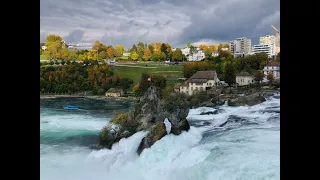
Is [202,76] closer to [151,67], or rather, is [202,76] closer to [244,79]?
[244,79]

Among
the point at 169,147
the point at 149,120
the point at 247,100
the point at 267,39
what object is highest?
the point at 267,39

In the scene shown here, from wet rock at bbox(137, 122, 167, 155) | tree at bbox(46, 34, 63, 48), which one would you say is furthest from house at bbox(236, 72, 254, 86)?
tree at bbox(46, 34, 63, 48)

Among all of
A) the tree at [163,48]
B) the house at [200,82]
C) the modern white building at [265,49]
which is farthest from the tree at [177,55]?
the modern white building at [265,49]

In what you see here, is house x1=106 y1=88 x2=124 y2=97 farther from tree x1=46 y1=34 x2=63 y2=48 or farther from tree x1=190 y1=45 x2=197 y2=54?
tree x1=190 y1=45 x2=197 y2=54

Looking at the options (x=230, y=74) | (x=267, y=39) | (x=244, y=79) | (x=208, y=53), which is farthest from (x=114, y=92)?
(x=267, y=39)
